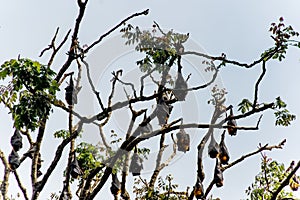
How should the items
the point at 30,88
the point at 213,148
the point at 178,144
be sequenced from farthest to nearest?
the point at 178,144
the point at 213,148
the point at 30,88

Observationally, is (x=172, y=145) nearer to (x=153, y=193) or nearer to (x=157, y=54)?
(x=153, y=193)

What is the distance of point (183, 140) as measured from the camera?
9.33m

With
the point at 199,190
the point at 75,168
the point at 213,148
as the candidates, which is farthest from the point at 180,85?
the point at 75,168

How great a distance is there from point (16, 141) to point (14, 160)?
533 mm

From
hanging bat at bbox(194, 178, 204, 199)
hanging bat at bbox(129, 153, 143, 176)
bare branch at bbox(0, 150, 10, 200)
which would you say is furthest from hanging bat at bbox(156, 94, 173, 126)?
bare branch at bbox(0, 150, 10, 200)

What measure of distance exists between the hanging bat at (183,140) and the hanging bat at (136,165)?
1.08m

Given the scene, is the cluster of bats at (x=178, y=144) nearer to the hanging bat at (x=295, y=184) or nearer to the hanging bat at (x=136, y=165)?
the hanging bat at (x=136, y=165)

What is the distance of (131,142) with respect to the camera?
707 cm

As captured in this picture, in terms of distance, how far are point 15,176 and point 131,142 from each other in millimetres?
2320

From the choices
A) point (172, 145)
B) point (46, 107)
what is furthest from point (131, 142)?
point (172, 145)

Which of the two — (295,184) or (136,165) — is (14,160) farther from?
(295,184)

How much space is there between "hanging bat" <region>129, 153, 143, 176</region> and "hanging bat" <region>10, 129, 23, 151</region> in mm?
2351

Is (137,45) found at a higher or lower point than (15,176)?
higher

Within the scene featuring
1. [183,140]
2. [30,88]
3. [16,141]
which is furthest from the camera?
[183,140]
